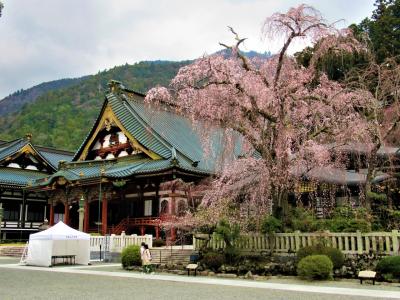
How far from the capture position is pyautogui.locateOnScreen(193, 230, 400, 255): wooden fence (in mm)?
15383

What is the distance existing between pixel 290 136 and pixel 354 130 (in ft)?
7.88

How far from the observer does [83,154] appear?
35.9 meters

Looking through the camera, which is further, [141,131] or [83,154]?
[83,154]

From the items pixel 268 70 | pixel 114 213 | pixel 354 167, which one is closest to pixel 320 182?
pixel 354 167

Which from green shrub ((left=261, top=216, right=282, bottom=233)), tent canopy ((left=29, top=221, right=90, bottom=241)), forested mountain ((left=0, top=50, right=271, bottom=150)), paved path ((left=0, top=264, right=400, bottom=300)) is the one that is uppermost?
forested mountain ((left=0, top=50, right=271, bottom=150))

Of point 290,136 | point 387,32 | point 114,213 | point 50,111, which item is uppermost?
point 50,111

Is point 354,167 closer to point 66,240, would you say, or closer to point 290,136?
point 290,136

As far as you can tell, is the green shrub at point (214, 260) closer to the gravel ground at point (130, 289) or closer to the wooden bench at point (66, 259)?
the gravel ground at point (130, 289)

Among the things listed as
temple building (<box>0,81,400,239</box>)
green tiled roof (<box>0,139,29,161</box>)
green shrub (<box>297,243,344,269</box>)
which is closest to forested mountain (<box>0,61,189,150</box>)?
green tiled roof (<box>0,139,29,161</box>)

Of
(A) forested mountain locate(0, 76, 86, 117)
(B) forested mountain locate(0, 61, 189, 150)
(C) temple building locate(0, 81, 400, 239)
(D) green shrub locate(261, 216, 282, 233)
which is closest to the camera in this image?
(D) green shrub locate(261, 216, 282, 233)

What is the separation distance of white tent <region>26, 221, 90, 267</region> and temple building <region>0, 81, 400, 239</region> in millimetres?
5153

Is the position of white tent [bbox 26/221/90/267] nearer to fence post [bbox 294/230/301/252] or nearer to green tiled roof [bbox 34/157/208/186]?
green tiled roof [bbox 34/157/208/186]

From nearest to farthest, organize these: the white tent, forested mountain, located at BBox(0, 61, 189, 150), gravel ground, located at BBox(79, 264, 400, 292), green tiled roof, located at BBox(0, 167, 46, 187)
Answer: gravel ground, located at BBox(79, 264, 400, 292)
the white tent
green tiled roof, located at BBox(0, 167, 46, 187)
forested mountain, located at BBox(0, 61, 189, 150)

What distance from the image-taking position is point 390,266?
1394cm
